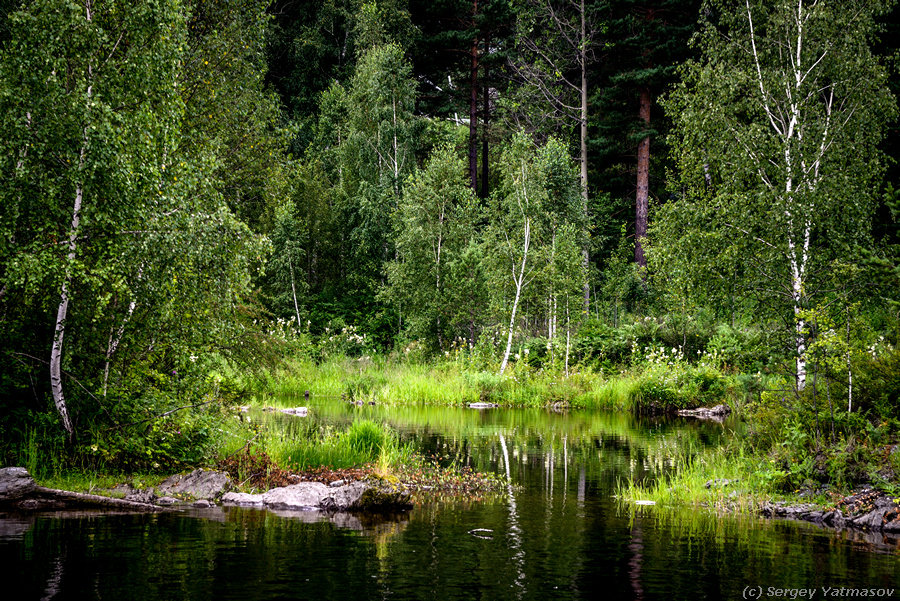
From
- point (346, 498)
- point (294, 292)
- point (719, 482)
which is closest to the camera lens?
point (346, 498)

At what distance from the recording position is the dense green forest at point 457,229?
12312 millimetres

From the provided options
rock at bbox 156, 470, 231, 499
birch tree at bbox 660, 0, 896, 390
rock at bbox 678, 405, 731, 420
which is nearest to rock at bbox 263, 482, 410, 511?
rock at bbox 156, 470, 231, 499

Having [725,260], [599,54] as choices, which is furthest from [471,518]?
[599,54]

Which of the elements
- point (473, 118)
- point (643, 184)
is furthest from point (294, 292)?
point (643, 184)

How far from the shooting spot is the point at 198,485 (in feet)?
43.6

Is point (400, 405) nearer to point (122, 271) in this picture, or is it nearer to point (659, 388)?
point (659, 388)

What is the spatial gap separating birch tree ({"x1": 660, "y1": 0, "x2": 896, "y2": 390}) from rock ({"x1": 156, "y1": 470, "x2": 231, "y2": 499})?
42.9ft

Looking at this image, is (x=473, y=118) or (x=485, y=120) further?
(x=485, y=120)

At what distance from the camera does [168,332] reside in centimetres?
1315

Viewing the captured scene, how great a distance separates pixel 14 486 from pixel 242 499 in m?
3.42

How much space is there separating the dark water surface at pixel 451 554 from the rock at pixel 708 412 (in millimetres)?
14732

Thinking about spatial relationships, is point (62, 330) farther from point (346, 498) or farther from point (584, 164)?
point (584, 164)

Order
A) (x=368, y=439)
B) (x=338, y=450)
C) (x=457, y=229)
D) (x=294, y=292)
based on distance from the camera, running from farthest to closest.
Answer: (x=294, y=292), (x=457, y=229), (x=368, y=439), (x=338, y=450)

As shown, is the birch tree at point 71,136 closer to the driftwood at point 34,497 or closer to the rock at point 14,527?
the driftwood at point 34,497
